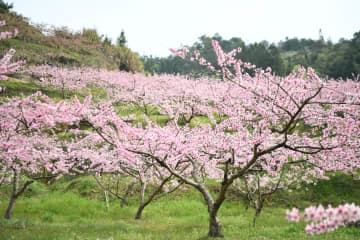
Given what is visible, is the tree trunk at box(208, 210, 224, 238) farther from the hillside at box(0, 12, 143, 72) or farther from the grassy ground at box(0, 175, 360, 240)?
the hillside at box(0, 12, 143, 72)

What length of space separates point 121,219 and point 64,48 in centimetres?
5260

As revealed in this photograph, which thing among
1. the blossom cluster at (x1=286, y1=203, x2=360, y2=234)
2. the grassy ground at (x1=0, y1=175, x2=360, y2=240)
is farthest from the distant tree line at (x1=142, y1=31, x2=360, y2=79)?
the blossom cluster at (x1=286, y1=203, x2=360, y2=234)

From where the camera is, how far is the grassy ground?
37.3 ft

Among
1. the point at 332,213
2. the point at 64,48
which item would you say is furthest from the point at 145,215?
the point at 64,48

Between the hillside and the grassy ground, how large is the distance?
35.0m

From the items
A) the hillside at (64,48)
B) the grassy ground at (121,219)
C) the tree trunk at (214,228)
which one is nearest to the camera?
the tree trunk at (214,228)

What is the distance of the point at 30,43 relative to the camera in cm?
5847

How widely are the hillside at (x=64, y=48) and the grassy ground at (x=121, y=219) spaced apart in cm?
3502

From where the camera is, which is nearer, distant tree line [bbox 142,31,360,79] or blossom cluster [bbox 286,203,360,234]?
blossom cluster [bbox 286,203,360,234]

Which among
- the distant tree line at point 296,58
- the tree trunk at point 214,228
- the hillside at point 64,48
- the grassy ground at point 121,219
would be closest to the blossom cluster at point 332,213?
the tree trunk at point 214,228

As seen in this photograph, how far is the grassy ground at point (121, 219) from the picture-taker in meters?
11.4

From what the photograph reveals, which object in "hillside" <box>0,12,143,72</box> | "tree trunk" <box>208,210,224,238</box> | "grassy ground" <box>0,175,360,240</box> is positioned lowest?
"grassy ground" <box>0,175,360,240</box>

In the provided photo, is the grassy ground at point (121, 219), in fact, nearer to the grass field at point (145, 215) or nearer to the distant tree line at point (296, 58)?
the grass field at point (145, 215)

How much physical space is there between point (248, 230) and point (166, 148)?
428 cm
